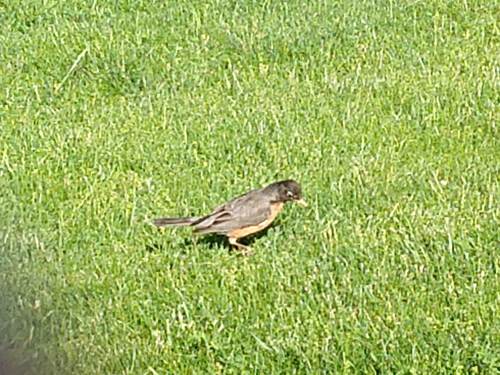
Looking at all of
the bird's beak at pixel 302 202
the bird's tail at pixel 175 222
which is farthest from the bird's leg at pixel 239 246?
the bird's beak at pixel 302 202

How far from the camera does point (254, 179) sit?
6.35 m

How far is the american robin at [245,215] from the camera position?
18.0 feet

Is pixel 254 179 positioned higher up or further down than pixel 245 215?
further down

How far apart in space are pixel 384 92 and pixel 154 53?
1.78 meters

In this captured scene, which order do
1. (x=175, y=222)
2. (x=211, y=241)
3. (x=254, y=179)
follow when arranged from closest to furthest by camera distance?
1. (x=175, y=222)
2. (x=211, y=241)
3. (x=254, y=179)

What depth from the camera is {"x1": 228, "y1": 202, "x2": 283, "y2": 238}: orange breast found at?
217 inches

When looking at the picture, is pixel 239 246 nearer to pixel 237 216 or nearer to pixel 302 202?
pixel 237 216

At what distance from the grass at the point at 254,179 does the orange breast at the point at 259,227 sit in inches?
3.4

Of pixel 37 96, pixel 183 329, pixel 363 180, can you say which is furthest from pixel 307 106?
pixel 183 329

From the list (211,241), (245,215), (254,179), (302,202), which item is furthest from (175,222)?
(254,179)

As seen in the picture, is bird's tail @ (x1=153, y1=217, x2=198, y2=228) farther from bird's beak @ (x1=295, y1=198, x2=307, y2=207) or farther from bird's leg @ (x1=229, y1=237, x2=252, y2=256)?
bird's beak @ (x1=295, y1=198, x2=307, y2=207)

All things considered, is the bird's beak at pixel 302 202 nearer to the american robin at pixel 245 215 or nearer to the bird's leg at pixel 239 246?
the american robin at pixel 245 215

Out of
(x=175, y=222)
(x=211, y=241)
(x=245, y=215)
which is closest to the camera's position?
(x=245, y=215)

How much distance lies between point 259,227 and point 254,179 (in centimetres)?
78
